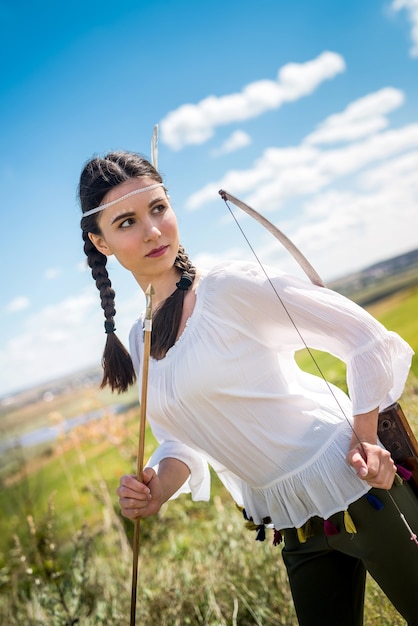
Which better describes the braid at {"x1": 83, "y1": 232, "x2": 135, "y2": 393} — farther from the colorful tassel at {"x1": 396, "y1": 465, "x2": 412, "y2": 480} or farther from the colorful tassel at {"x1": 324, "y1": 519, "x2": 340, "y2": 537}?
the colorful tassel at {"x1": 396, "y1": 465, "x2": 412, "y2": 480}

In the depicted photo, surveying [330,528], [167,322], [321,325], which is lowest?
[330,528]

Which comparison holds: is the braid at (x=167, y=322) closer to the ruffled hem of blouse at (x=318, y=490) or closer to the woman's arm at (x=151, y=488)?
the woman's arm at (x=151, y=488)

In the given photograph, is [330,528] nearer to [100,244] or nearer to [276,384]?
[276,384]

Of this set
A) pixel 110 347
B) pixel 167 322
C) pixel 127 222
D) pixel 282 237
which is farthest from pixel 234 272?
pixel 110 347

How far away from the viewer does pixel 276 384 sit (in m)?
1.65

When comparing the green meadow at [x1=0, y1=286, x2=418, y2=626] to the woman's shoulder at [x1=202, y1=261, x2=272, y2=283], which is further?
the green meadow at [x1=0, y1=286, x2=418, y2=626]

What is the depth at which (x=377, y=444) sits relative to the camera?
Result: 1552mm

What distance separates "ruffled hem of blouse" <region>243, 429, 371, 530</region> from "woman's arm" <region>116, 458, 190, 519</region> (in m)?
0.33

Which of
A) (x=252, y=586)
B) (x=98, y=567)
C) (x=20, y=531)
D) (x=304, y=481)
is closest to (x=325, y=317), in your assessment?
(x=304, y=481)

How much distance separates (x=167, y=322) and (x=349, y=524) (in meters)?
0.73

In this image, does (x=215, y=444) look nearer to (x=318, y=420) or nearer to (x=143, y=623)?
(x=318, y=420)

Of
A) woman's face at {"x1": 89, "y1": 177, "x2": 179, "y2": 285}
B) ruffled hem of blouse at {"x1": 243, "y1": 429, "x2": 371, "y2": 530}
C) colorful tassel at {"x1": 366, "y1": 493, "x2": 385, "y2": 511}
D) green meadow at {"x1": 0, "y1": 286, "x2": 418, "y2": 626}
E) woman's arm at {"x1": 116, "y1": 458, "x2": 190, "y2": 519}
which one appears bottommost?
green meadow at {"x1": 0, "y1": 286, "x2": 418, "y2": 626}

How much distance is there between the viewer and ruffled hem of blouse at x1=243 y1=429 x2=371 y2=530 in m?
1.53

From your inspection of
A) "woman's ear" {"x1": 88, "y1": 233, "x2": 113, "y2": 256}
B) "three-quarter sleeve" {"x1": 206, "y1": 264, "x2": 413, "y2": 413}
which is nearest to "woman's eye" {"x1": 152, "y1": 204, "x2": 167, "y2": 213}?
"woman's ear" {"x1": 88, "y1": 233, "x2": 113, "y2": 256}
